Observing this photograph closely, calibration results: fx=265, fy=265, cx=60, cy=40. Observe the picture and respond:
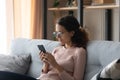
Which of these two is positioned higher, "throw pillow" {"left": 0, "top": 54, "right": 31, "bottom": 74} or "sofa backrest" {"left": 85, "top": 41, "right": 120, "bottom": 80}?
"sofa backrest" {"left": 85, "top": 41, "right": 120, "bottom": 80}

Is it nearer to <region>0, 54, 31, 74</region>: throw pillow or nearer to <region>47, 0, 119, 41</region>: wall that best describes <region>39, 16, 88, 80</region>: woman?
<region>0, 54, 31, 74</region>: throw pillow

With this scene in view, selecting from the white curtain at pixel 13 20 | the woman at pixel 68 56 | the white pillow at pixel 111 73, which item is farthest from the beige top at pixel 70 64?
the white curtain at pixel 13 20

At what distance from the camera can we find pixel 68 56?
207 centimetres

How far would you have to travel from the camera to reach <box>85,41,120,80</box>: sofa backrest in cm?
192

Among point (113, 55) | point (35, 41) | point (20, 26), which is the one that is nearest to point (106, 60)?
point (113, 55)

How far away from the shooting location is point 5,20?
3.17 m

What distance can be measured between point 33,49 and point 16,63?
0.21 metres

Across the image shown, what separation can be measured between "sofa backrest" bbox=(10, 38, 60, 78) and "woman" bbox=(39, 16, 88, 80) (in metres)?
0.26

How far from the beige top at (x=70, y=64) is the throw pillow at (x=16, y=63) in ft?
1.56

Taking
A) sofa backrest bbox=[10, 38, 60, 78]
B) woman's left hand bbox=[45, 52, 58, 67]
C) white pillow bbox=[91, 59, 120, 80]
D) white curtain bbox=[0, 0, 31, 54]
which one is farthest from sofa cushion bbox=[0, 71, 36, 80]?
white curtain bbox=[0, 0, 31, 54]

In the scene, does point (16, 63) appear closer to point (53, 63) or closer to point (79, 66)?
point (53, 63)

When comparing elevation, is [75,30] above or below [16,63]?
above

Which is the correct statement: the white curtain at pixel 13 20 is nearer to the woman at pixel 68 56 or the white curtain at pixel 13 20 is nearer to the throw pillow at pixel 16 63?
the throw pillow at pixel 16 63

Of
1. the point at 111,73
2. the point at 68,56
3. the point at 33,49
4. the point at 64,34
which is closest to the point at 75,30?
the point at 64,34
